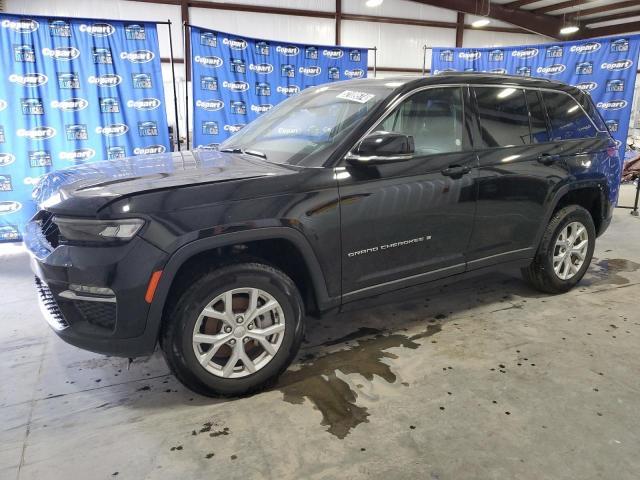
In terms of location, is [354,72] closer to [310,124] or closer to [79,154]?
[79,154]

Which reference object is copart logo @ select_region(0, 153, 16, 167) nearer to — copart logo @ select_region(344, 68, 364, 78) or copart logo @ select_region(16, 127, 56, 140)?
copart logo @ select_region(16, 127, 56, 140)

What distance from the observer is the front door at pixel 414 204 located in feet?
8.67

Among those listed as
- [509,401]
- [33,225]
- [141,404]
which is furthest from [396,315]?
[33,225]

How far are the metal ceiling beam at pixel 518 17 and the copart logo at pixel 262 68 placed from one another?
1248 cm

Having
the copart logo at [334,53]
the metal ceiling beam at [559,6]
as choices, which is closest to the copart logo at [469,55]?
the copart logo at [334,53]

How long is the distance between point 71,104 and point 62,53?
22.0 inches

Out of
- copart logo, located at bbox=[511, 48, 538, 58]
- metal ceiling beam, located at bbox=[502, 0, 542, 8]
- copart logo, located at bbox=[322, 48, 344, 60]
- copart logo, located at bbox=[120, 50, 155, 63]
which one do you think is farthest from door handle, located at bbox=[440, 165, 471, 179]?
metal ceiling beam, located at bbox=[502, 0, 542, 8]

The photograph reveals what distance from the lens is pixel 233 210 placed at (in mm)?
2270

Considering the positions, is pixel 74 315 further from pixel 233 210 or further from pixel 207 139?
pixel 207 139

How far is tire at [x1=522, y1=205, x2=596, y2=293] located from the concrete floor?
0.34m

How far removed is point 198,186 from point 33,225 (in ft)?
3.55

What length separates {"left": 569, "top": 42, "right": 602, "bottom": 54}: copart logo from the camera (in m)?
7.23

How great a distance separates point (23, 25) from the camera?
16.9 feet

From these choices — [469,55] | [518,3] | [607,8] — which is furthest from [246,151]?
[607,8]
